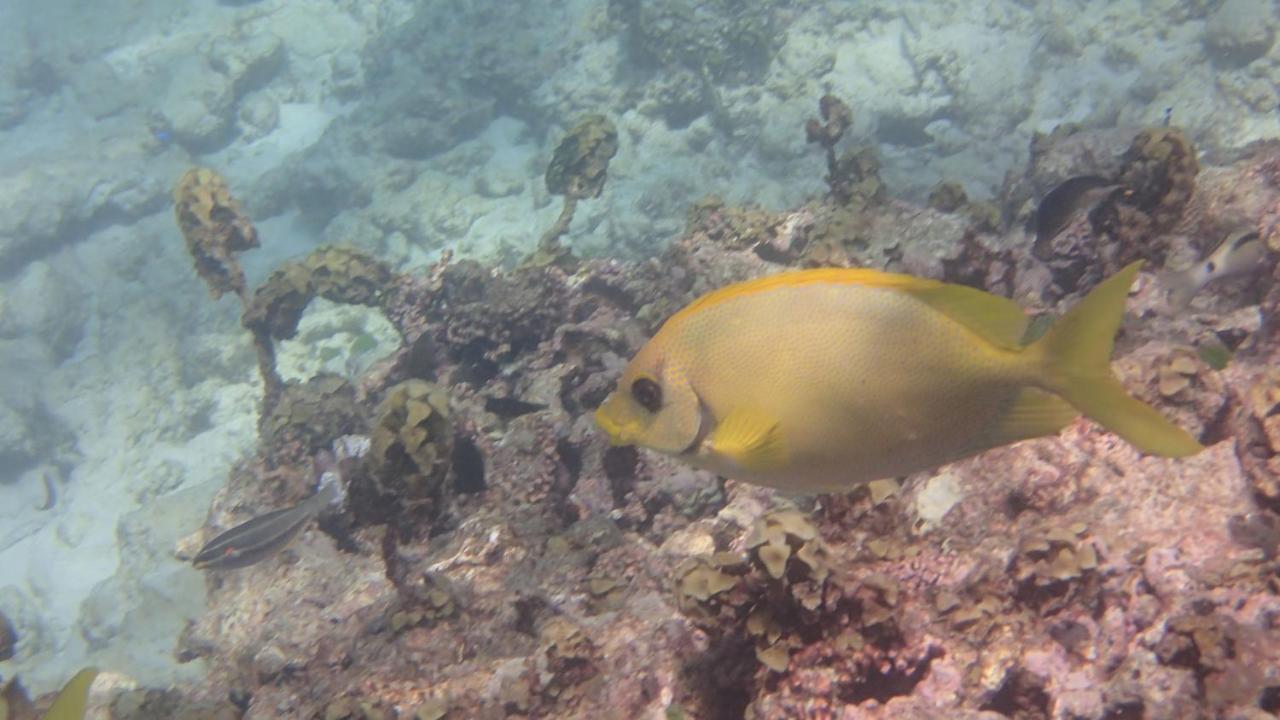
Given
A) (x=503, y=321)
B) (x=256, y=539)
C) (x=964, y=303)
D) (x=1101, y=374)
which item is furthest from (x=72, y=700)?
(x=503, y=321)

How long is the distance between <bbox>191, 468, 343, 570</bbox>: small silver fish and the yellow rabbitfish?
4226mm

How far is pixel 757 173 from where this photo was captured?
13.4m

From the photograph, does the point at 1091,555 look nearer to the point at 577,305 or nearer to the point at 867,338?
the point at 867,338

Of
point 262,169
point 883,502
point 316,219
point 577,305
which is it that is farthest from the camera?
point 262,169

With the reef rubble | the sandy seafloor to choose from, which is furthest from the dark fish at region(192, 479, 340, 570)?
the sandy seafloor

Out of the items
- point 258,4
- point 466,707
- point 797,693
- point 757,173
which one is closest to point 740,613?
point 797,693

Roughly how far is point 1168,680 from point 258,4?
2883 centimetres

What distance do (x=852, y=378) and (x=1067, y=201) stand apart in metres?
4.14

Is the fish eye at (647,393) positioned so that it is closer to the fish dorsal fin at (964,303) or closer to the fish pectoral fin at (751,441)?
the fish pectoral fin at (751,441)

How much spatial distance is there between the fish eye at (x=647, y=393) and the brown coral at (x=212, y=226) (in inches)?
294

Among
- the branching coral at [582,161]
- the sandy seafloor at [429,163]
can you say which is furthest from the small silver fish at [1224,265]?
the sandy seafloor at [429,163]

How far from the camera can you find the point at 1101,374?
1422 mm

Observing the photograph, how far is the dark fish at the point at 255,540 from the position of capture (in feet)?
16.3

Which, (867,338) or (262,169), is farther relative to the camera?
(262,169)
